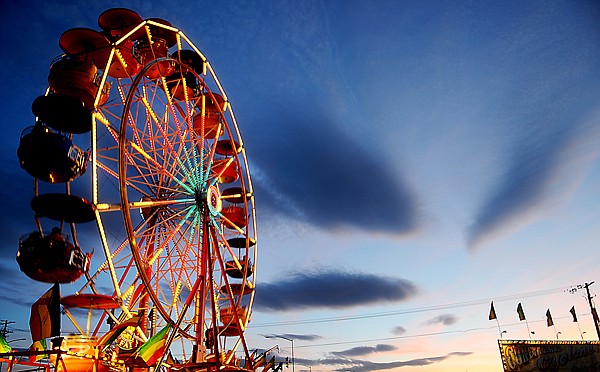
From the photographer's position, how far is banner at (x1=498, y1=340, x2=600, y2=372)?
102ft

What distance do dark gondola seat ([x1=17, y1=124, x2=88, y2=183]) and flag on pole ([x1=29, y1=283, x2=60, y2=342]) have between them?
3.62 metres

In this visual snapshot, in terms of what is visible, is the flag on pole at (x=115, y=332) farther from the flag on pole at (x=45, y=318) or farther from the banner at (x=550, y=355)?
the banner at (x=550, y=355)

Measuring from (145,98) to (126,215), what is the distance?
621 cm

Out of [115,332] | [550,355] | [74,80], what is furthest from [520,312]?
[74,80]

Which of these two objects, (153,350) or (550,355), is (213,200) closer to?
(153,350)

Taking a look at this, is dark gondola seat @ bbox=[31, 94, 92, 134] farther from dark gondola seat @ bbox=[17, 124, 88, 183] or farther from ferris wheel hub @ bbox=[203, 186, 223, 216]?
ferris wheel hub @ bbox=[203, 186, 223, 216]

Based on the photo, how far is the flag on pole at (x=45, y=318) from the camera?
508 inches

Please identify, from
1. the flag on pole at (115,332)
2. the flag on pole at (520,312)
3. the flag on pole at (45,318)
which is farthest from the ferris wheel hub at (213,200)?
the flag on pole at (520,312)

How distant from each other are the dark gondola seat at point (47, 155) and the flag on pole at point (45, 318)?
3622 mm

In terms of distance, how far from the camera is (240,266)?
2266cm

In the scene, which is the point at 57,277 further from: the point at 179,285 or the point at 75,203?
the point at 179,285

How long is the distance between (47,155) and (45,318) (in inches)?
185

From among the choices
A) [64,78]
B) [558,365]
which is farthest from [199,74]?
[558,365]

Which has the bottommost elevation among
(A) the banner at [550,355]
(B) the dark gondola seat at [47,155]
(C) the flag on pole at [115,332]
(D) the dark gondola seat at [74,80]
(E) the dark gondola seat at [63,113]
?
(A) the banner at [550,355]
